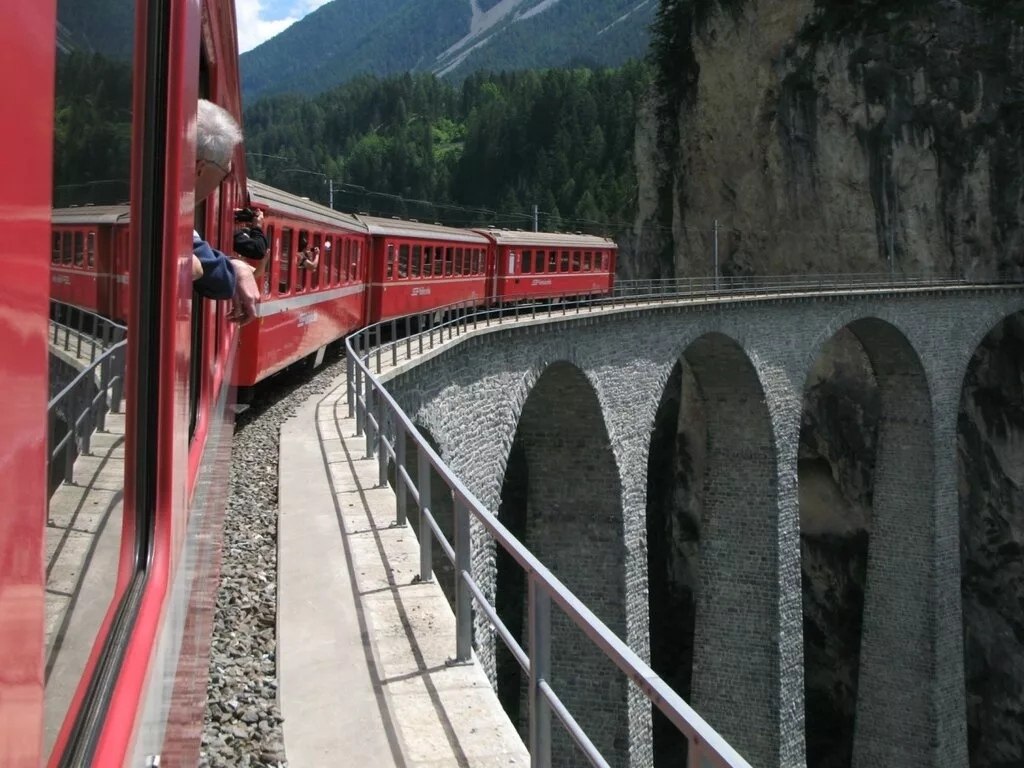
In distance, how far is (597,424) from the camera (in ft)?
68.1

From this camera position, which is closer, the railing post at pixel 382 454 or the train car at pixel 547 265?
the railing post at pixel 382 454

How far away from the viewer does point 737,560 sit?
81.1 feet

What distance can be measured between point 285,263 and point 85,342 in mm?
9893

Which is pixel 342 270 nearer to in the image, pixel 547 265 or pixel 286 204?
pixel 286 204

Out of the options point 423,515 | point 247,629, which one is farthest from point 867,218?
point 247,629

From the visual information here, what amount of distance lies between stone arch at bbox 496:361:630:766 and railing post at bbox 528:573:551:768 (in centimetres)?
1664

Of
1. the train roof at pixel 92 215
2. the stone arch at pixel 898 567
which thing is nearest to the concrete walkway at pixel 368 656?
the train roof at pixel 92 215

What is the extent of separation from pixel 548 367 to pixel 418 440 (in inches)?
566

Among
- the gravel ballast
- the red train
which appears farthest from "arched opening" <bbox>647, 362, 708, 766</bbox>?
the gravel ballast

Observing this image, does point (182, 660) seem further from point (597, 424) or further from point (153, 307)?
point (597, 424)

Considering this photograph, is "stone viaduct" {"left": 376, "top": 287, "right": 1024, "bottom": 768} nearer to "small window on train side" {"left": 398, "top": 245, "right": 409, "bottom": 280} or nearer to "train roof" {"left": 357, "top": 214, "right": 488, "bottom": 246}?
"small window on train side" {"left": 398, "top": 245, "right": 409, "bottom": 280}

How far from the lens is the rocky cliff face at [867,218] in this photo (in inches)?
1233

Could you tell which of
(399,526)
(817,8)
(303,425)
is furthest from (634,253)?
(399,526)

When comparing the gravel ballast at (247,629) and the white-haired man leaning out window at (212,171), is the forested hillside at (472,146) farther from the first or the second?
the white-haired man leaning out window at (212,171)
